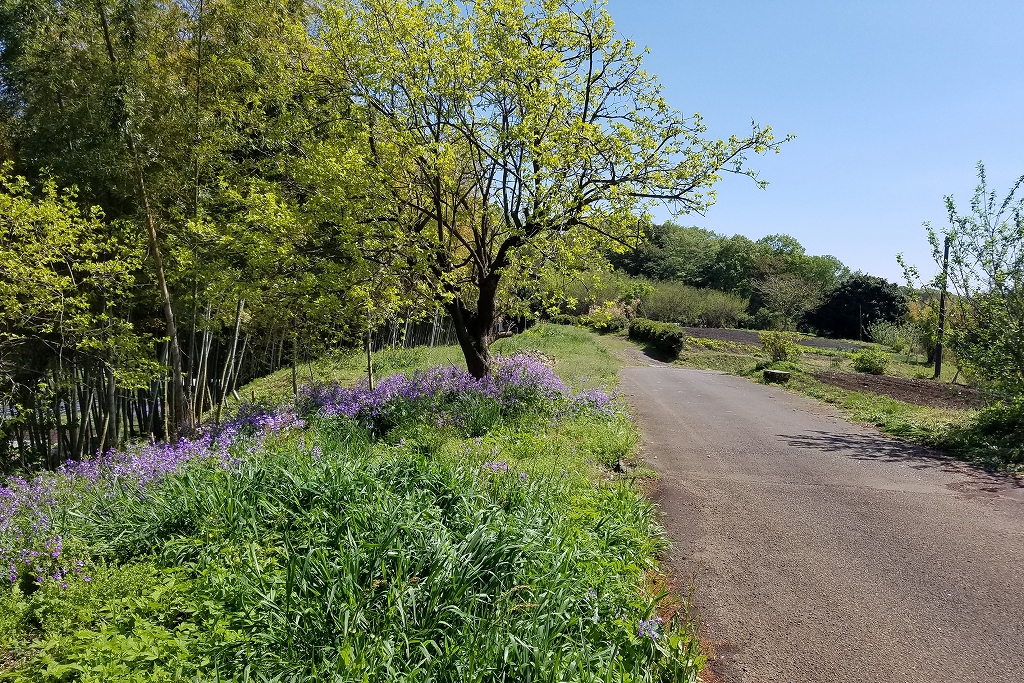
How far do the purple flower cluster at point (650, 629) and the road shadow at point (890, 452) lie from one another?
5.56 m

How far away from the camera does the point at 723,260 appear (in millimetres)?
63250

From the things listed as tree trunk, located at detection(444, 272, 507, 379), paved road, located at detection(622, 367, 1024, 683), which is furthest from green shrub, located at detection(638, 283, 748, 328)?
paved road, located at detection(622, 367, 1024, 683)

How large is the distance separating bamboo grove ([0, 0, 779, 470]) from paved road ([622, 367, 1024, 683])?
3.70 meters

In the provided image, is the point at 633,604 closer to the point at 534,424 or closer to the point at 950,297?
the point at 534,424

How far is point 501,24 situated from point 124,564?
7.26 m

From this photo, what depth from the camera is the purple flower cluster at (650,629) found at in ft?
9.12

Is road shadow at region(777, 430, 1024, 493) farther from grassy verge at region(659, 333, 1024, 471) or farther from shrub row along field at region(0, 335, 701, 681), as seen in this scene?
shrub row along field at region(0, 335, 701, 681)

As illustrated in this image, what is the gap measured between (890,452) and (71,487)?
9.57 metres

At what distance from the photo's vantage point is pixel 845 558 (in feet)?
13.6

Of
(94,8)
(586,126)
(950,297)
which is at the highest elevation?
(94,8)

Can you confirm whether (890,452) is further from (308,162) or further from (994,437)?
(308,162)

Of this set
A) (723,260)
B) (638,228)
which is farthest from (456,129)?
(723,260)

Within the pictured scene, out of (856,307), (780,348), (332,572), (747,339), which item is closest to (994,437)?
(332,572)

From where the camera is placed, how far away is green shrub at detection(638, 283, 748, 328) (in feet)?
127
